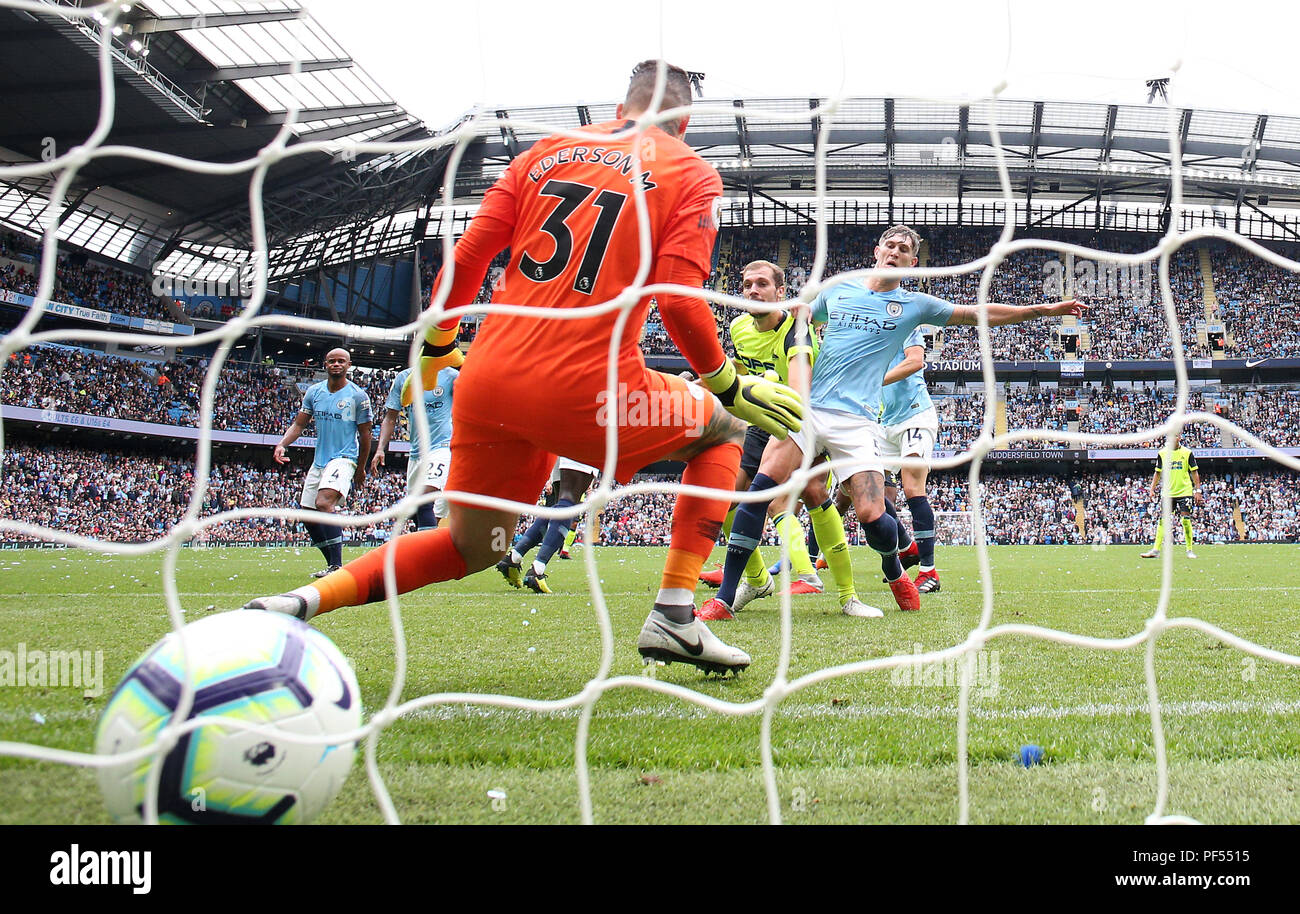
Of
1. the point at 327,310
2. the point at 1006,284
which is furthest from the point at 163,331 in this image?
the point at 1006,284

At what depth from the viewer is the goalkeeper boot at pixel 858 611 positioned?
4.94m

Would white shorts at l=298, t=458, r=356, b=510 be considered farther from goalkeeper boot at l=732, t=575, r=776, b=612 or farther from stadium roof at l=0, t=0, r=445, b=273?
stadium roof at l=0, t=0, r=445, b=273

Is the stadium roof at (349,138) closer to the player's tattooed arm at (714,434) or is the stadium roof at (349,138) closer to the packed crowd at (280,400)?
the packed crowd at (280,400)

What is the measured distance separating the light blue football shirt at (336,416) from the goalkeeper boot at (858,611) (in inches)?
181

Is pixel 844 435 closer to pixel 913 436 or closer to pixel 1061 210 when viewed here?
pixel 913 436

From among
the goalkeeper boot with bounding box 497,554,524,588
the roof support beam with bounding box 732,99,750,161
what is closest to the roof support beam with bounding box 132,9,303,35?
the roof support beam with bounding box 732,99,750,161

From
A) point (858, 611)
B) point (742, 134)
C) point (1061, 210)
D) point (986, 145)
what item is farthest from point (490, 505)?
point (1061, 210)

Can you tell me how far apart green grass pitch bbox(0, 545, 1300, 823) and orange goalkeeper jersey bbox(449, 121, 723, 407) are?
101cm

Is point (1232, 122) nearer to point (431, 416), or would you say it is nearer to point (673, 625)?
point (431, 416)

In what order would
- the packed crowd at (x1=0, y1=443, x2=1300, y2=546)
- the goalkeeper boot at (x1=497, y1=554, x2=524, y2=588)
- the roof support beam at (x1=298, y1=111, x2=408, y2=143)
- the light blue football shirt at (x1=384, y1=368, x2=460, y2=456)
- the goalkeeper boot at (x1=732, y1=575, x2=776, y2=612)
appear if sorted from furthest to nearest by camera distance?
the roof support beam at (x1=298, y1=111, x2=408, y2=143), the packed crowd at (x1=0, y1=443, x2=1300, y2=546), the light blue football shirt at (x1=384, y1=368, x2=460, y2=456), the goalkeeper boot at (x1=497, y1=554, x2=524, y2=588), the goalkeeper boot at (x1=732, y1=575, x2=776, y2=612)

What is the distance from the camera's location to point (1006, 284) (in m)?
33.2

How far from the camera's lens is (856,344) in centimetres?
530

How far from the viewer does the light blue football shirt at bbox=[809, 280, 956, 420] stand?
522 cm

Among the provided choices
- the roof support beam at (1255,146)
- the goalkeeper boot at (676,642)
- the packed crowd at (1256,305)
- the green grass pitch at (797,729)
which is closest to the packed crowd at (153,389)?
the green grass pitch at (797,729)
